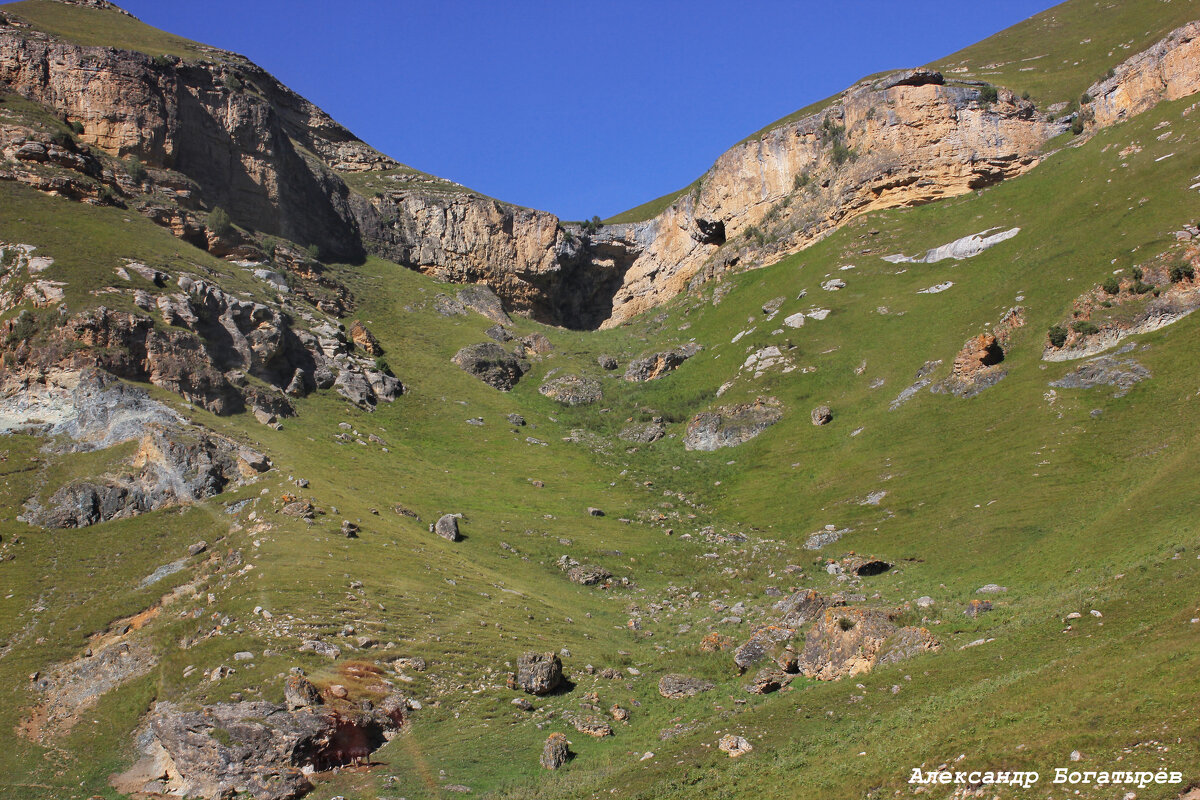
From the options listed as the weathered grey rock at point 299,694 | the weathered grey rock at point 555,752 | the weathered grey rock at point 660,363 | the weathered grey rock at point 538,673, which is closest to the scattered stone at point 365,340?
the weathered grey rock at point 660,363

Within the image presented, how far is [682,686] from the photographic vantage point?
28062 millimetres

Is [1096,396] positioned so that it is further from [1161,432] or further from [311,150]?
[311,150]

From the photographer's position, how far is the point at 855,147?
80.4 metres

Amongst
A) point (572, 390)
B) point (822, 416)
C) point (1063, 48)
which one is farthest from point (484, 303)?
point (1063, 48)

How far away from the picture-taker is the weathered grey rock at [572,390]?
75.2m

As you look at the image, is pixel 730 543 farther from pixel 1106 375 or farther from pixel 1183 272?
pixel 1183 272

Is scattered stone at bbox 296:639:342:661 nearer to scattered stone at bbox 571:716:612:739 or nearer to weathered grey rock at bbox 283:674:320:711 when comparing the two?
weathered grey rock at bbox 283:674:320:711

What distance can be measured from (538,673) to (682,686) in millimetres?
5830

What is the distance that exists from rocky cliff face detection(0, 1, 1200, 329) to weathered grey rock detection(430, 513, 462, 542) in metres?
44.5

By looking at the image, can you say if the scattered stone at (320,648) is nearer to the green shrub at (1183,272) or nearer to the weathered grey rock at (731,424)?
the weathered grey rock at (731,424)

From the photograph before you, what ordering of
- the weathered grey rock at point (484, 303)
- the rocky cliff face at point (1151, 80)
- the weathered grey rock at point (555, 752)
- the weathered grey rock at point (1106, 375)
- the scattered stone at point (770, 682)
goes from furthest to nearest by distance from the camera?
the weathered grey rock at point (484, 303), the rocky cliff face at point (1151, 80), the weathered grey rock at point (1106, 375), the scattered stone at point (770, 682), the weathered grey rock at point (555, 752)

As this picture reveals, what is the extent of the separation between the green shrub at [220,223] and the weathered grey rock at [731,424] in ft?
167

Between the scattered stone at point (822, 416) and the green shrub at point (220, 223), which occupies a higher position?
the green shrub at point (220, 223)

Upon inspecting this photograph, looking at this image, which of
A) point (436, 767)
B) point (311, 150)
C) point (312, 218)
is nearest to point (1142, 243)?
point (436, 767)
